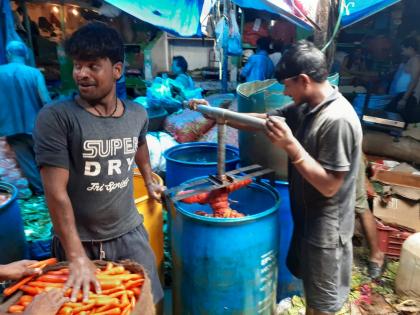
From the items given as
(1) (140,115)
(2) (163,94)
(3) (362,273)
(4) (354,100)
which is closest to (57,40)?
(2) (163,94)

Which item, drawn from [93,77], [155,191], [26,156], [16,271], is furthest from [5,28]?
[16,271]

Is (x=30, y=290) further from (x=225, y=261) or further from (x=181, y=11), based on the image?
(x=181, y=11)

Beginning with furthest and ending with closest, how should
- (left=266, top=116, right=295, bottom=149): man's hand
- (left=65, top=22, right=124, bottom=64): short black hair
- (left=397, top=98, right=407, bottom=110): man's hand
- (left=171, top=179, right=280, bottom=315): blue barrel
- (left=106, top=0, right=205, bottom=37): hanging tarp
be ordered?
(left=397, top=98, right=407, bottom=110): man's hand → (left=106, top=0, right=205, bottom=37): hanging tarp → (left=171, top=179, right=280, bottom=315): blue barrel → (left=266, top=116, right=295, bottom=149): man's hand → (left=65, top=22, right=124, bottom=64): short black hair

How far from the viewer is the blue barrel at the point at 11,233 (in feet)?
8.14

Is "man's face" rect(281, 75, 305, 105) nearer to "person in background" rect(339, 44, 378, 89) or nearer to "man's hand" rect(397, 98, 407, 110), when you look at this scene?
"man's hand" rect(397, 98, 407, 110)

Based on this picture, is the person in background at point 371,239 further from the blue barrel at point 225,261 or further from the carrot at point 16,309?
the carrot at point 16,309

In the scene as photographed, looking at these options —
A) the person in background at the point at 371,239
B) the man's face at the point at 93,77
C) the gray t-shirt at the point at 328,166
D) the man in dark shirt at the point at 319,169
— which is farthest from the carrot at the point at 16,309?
the person in background at the point at 371,239

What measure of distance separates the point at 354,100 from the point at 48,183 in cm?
706

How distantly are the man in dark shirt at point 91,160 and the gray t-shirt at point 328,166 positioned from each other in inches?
42.9

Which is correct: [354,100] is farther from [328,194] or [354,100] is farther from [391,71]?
[328,194]

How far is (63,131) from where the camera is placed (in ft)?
5.64

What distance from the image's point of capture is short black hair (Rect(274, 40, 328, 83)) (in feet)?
6.90

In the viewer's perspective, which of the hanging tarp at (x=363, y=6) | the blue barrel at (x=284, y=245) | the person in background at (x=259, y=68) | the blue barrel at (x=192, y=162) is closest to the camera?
the blue barrel at (x=284, y=245)

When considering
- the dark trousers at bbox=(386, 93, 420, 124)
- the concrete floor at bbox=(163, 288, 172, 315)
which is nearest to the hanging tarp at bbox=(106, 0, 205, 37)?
the concrete floor at bbox=(163, 288, 172, 315)
